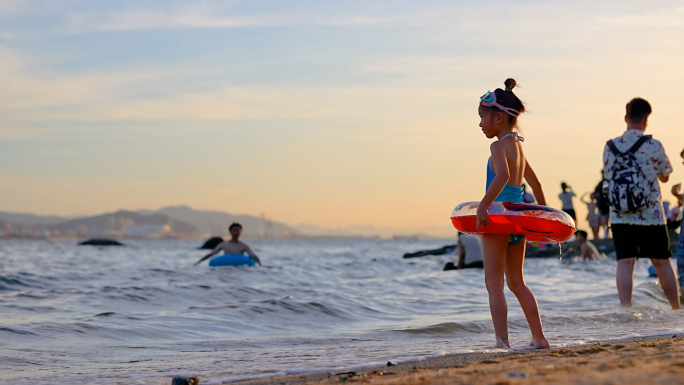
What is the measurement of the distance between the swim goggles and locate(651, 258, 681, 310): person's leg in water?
10.0 ft

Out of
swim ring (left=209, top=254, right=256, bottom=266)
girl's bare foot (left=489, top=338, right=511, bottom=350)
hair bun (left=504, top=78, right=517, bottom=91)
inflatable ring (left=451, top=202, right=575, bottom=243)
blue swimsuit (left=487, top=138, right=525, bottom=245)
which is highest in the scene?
hair bun (left=504, top=78, right=517, bottom=91)

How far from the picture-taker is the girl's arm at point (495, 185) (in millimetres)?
4641

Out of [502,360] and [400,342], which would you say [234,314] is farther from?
[502,360]

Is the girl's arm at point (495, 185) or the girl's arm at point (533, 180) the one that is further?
the girl's arm at point (533, 180)

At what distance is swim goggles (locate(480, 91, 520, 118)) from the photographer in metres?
4.83

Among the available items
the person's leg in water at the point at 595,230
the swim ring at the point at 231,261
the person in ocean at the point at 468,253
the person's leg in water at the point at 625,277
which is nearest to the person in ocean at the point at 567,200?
the person's leg in water at the point at 595,230

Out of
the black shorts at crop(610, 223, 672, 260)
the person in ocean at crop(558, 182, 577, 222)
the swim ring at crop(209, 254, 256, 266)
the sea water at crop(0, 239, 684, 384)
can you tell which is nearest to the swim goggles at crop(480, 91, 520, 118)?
the sea water at crop(0, 239, 684, 384)

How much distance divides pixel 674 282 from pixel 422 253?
21747 mm

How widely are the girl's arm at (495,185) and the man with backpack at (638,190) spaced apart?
2.72 metres

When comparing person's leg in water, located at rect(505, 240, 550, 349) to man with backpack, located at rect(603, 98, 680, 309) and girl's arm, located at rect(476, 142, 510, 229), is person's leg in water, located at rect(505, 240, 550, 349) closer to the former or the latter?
girl's arm, located at rect(476, 142, 510, 229)

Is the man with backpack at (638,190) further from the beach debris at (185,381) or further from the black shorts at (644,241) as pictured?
the beach debris at (185,381)

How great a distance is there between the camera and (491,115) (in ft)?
16.0

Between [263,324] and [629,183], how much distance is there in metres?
4.05

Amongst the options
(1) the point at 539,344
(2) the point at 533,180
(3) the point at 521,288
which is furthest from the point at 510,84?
(1) the point at 539,344
